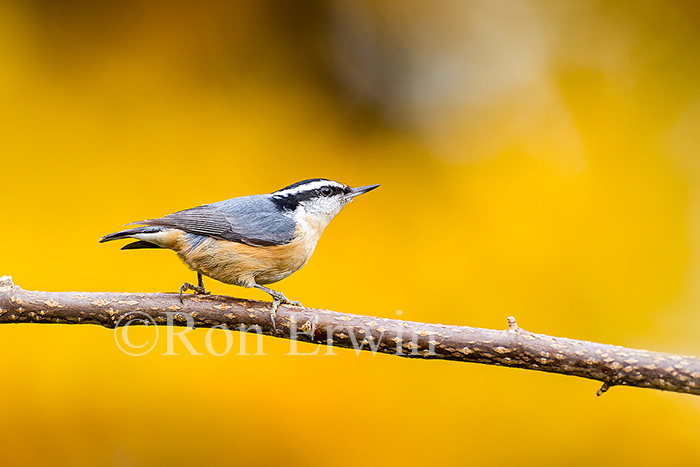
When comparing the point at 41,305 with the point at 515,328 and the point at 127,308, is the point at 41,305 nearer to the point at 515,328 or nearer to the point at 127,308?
the point at 127,308

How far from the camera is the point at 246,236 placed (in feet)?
5.58

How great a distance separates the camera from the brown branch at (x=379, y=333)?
4.66 feet

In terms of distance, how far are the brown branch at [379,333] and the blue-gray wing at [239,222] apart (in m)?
0.18

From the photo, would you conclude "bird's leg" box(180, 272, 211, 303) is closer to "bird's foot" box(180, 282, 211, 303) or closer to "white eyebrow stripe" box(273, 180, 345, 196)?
"bird's foot" box(180, 282, 211, 303)

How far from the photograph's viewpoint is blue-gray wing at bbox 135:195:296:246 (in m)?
1.69

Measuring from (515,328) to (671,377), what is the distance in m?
0.36

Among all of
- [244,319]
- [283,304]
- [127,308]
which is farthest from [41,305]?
[283,304]

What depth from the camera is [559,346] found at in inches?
57.9

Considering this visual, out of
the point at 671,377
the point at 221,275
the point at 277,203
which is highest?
the point at 277,203

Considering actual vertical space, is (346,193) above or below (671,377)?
above

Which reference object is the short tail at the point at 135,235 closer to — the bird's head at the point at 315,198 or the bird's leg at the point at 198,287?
the bird's leg at the point at 198,287

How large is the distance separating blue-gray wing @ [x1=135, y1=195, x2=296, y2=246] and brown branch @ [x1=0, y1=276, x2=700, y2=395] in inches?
7.2

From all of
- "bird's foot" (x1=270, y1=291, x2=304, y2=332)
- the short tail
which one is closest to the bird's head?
"bird's foot" (x1=270, y1=291, x2=304, y2=332)

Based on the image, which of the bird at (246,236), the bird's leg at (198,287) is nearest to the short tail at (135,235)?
the bird at (246,236)
